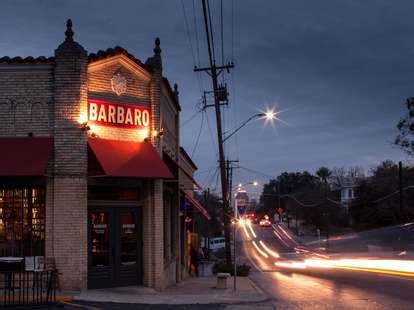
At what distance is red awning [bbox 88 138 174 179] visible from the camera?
16391 mm

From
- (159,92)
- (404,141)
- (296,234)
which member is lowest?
(296,234)

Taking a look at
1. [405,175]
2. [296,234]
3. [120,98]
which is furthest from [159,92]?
[296,234]

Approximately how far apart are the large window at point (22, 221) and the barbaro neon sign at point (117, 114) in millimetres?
2467

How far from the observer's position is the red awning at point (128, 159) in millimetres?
16391

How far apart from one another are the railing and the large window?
2.61 feet

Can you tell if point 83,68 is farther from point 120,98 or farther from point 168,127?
point 168,127

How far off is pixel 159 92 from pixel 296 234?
94.3 meters

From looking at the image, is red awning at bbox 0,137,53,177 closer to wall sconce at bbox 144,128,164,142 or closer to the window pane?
wall sconce at bbox 144,128,164,142

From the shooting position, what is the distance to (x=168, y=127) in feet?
74.1

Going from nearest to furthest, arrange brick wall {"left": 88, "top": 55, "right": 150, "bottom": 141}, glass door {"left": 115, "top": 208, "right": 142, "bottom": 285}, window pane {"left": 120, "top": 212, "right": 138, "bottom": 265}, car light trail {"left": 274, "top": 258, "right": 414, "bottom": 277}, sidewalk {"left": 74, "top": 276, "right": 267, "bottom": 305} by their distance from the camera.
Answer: sidewalk {"left": 74, "top": 276, "right": 267, "bottom": 305}
brick wall {"left": 88, "top": 55, "right": 150, "bottom": 141}
glass door {"left": 115, "top": 208, "right": 142, "bottom": 285}
window pane {"left": 120, "top": 212, "right": 138, "bottom": 265}
car light trail {"left": 274, "top": 258, "right": 414, "bottom": 277}

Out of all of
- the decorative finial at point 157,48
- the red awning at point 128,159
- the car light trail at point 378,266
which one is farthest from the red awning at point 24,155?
the car light trail at point 378,266

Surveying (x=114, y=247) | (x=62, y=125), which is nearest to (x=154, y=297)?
(x=114, y=247)

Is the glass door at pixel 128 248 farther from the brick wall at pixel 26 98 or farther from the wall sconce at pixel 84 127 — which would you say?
the brick wall at pixel 26 98

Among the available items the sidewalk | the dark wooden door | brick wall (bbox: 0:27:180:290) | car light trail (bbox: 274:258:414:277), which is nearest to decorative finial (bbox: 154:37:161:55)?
brick wall (bbox: 0:27:180:290)
